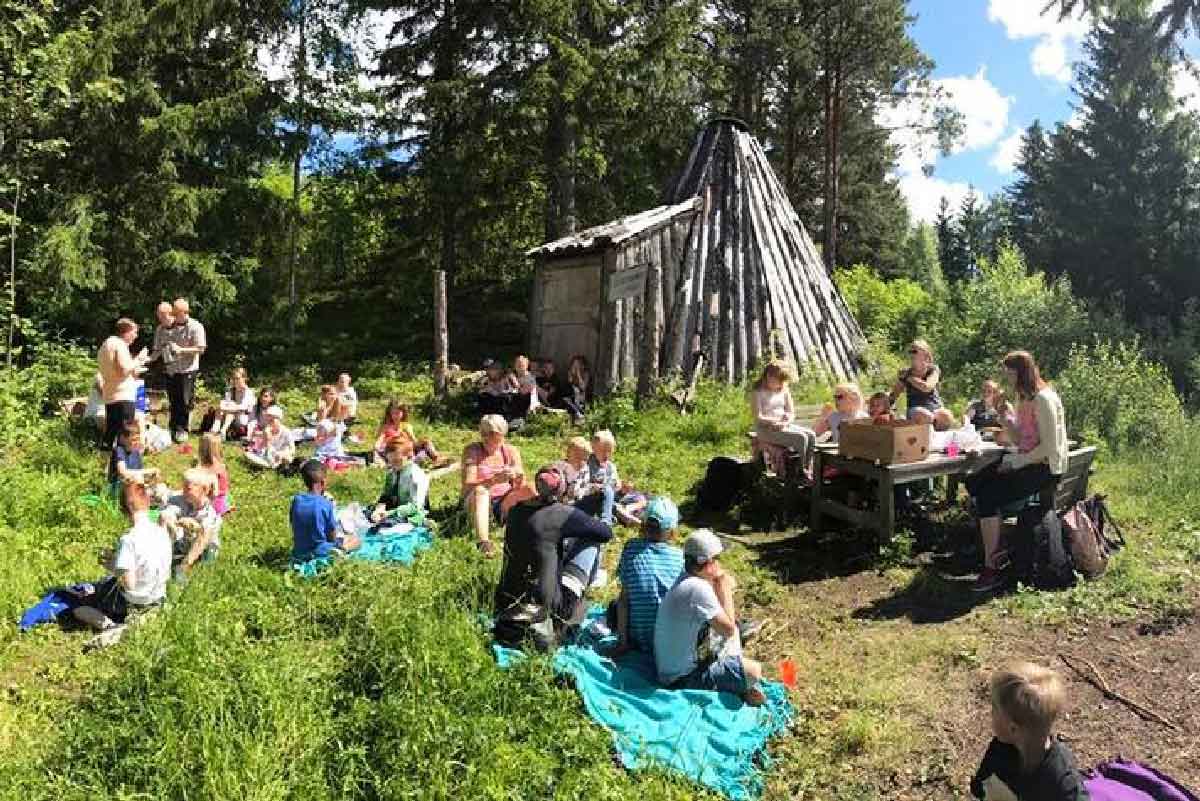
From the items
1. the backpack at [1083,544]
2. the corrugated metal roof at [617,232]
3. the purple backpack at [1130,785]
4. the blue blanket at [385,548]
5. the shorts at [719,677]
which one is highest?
the corrugated metal roof at [617,232]

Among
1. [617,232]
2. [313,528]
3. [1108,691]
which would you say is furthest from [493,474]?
[617,232]

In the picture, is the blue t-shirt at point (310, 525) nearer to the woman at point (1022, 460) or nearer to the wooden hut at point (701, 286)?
the woman at point (1022, 460)

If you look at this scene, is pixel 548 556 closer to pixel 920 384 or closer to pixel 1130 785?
pixel 1130 785

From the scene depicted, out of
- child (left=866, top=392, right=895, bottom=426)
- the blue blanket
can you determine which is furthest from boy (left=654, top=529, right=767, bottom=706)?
child (left=866, top=392, right=895, bottom=426)

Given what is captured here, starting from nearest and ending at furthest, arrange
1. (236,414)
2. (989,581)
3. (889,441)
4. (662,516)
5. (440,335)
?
(662,516), (989,581), (889,441), (236,414), (440,335)

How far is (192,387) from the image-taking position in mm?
10820

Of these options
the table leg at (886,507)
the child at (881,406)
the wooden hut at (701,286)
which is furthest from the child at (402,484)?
the wooden hut at (701,286)

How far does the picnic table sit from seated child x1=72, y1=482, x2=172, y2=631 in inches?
201

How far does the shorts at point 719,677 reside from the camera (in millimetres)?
4703

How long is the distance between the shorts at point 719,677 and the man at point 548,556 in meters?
0.83

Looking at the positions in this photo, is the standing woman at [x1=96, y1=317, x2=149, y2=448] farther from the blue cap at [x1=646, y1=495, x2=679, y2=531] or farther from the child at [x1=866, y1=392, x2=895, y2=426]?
the child at [x1=866, y1=392, x2=895, y2=426]

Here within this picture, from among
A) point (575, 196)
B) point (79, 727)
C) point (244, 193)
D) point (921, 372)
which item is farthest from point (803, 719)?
point (575, 196)

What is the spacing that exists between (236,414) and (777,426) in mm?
6911

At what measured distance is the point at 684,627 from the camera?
4750 mm
